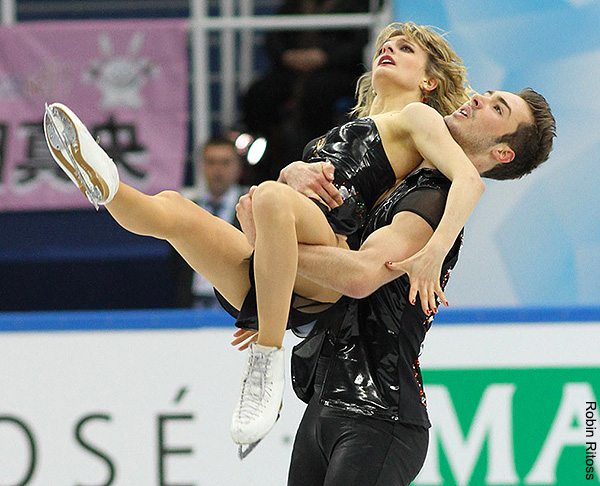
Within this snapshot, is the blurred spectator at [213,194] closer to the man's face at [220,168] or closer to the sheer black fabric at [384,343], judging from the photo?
the man's face at [220,168]

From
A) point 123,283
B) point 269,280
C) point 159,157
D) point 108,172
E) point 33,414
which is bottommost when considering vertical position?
point 123,283

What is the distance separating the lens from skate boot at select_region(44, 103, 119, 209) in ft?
7.39

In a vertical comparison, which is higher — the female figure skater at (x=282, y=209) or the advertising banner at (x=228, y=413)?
the female figure skater at (x=282, y=209)

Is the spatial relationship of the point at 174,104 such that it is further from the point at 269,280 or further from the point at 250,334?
the point at 269,280

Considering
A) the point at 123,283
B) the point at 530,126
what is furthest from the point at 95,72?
the point at 530,126

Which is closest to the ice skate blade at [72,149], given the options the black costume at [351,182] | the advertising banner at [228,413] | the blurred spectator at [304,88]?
the black costume at [351,182]

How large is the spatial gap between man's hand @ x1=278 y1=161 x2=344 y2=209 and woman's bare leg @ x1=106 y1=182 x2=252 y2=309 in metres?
0.24

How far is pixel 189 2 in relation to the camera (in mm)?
6332

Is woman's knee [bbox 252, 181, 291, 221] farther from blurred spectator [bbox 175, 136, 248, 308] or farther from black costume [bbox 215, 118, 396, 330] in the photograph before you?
blurred spectator [bbox 175, 136, 248, 308]

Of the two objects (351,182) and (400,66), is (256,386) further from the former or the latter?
(400,66)

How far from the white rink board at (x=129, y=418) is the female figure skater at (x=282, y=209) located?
1.21 m

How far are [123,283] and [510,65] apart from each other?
118 inches

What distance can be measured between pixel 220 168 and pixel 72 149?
2.95 metres

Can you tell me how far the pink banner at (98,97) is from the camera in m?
5.97
